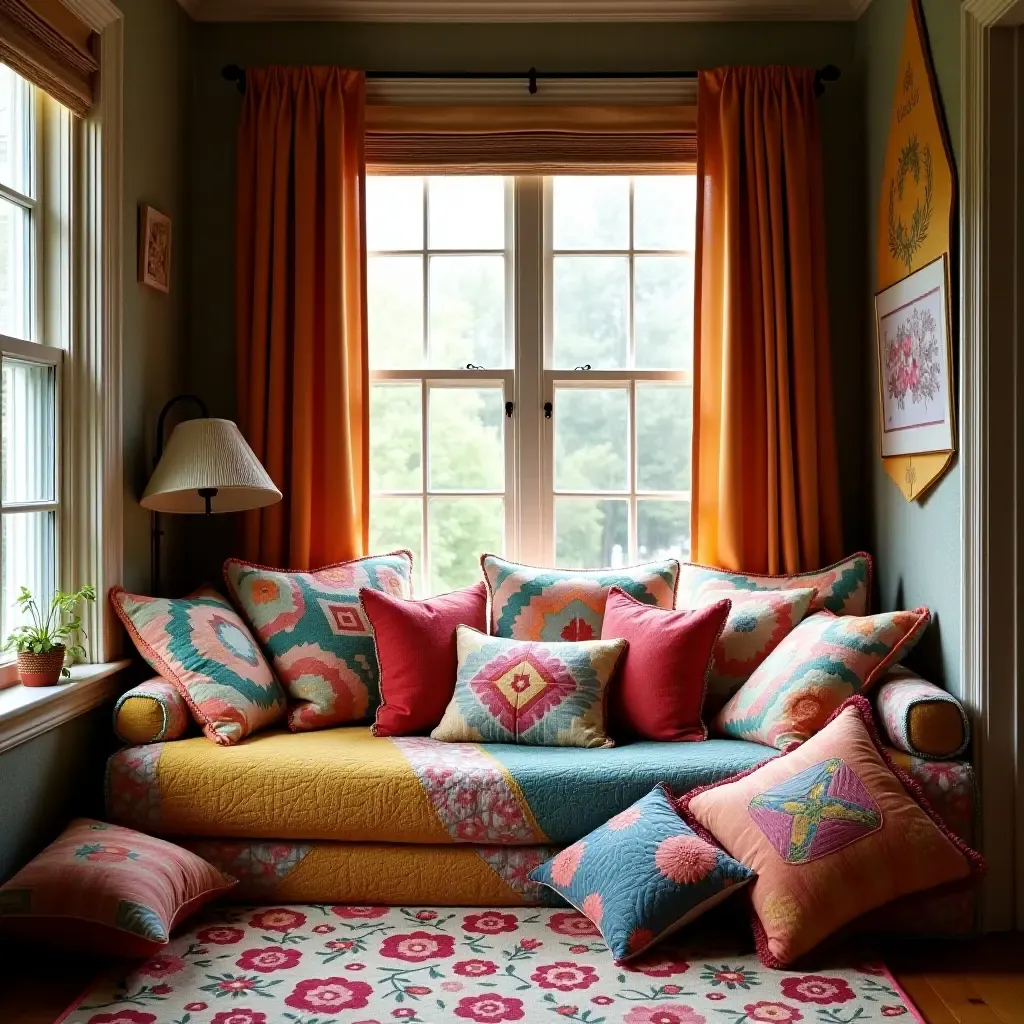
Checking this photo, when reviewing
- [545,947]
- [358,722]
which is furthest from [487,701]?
[545,947]

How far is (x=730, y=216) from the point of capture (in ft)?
11.6

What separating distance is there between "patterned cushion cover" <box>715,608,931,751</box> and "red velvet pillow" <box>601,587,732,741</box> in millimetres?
148

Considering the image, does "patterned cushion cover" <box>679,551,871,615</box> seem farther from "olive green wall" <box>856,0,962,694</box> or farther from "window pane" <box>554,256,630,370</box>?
"window pane" <box>554,256,630,370</box>

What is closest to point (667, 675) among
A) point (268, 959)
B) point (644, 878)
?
point (644, 878)

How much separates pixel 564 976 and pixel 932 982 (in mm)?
860

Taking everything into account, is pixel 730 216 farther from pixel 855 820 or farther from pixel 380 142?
pixel 855 820

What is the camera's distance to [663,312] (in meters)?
3.76

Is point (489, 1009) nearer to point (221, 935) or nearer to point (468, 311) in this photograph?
point (221, 935)

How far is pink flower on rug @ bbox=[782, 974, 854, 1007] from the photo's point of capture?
231cm

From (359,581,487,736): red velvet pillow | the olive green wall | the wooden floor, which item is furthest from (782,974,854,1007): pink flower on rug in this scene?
(359,581,487,736): red velvet pillow

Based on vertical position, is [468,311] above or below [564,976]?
above

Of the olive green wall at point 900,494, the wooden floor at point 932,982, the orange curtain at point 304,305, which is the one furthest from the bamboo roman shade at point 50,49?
the olive green wall at point 900,494

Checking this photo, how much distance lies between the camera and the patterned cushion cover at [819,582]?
3.34 m

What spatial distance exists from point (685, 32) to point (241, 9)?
5.04 feet
